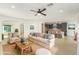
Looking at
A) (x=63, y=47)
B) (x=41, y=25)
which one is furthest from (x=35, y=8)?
(x=63, y=47)

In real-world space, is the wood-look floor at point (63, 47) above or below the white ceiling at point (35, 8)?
below

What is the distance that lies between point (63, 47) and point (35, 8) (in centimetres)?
92

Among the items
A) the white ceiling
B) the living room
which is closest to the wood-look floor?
the living room

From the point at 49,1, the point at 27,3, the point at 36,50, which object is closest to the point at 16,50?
the point at 36,50

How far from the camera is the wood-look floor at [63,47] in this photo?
248 cm

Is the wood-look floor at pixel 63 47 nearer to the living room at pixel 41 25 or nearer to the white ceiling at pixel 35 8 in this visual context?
the living room at pixel 41 25

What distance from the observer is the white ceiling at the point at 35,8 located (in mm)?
2451

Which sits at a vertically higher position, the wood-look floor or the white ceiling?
the white ceiling

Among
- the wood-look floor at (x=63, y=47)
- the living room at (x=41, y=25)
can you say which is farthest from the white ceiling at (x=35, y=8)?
the wood-look floor at (x=63, y=47)

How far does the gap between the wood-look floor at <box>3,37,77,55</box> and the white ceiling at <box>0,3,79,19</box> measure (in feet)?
1.59

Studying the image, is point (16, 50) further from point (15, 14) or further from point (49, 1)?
point (49, 1)

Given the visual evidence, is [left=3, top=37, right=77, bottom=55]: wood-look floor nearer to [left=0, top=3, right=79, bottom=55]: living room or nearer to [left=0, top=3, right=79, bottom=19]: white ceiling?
[left=0, top=3, right=79, bottom=55]: living room

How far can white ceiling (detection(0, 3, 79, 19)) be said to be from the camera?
8.04 ft

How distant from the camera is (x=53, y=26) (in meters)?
2.51
